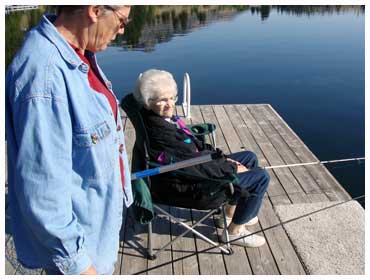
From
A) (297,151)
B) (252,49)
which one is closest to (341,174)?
(297,151)

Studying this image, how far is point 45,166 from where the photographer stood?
0.97 meters

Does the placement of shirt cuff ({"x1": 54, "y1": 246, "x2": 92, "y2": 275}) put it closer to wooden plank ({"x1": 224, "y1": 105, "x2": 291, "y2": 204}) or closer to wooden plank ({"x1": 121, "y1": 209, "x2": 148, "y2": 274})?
wooden plank ({"x1": 121, "y1": 209, "x2": 148, "y2": 274})

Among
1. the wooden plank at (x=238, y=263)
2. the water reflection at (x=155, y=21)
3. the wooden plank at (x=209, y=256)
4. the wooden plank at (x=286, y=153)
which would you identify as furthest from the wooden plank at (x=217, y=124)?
the water reflection at (x=155, y=21)

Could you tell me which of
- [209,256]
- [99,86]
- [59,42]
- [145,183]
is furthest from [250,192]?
[59,42]

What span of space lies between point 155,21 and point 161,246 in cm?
2006

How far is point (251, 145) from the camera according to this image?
4348 mm

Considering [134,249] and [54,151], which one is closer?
[54,151]

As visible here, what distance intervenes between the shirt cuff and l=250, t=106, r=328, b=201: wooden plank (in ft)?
8.16

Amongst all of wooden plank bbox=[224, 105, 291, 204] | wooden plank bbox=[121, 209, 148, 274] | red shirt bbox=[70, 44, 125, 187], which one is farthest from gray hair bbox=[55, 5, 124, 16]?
wooden plank bbox=[224, 105, 291, 204]

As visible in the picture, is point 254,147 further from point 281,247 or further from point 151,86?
point 151,86

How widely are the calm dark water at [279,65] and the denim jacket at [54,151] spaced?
4.72m

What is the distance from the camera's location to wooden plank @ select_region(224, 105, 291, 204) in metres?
3.23

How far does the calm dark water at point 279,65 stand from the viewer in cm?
730
